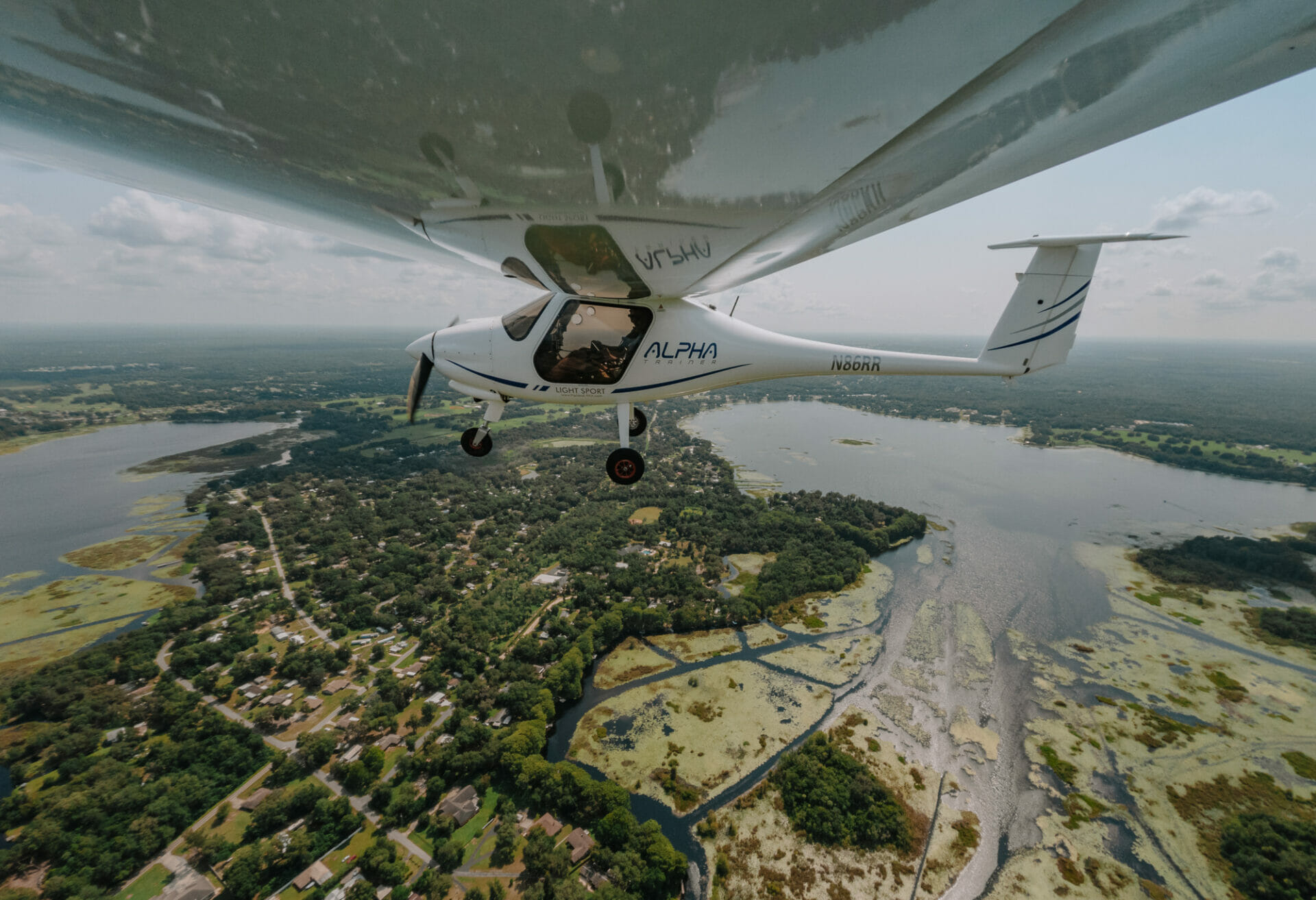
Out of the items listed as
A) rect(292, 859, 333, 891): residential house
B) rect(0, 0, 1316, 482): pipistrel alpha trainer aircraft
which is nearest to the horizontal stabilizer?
rect(0, 0, 1316, 482): pipistrel alpha trainer aircraft

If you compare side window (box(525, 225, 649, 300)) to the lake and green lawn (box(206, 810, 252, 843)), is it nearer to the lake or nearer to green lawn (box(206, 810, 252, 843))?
green lawn (box(206, 810, 252, 843))

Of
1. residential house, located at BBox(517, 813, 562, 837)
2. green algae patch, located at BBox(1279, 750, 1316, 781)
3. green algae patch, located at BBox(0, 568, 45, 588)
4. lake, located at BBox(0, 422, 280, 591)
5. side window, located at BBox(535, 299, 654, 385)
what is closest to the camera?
side window, located at BBox(535, 299, 654, 385)

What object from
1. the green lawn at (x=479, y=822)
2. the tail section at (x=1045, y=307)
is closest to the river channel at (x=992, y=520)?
the green lawn at (x=479, y=822)

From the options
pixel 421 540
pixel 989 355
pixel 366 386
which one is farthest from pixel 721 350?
pixel 366 386

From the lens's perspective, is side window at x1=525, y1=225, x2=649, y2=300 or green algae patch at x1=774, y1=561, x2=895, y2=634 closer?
side window at x1=525, y1=225, x2=649, y2=300

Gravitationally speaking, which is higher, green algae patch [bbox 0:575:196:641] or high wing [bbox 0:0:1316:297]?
high wing [bbox 0:0:1316:297]

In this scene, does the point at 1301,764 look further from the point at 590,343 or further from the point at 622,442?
the point at 590,343

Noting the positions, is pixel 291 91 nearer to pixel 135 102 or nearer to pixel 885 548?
pixel 135 102

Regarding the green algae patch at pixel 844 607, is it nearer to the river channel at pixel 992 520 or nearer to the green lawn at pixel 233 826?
the river channel at pixel 992 520
